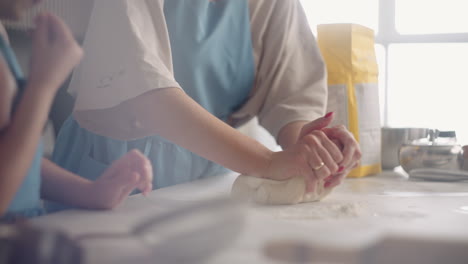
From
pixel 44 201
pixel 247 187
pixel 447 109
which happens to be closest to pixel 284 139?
pixel 247 187

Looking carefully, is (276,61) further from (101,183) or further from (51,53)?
(51,53)

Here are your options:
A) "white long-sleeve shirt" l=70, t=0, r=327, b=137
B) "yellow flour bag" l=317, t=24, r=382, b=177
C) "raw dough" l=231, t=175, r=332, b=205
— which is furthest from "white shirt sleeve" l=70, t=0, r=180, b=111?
"yellow flour bag" l=317, t=24, r=382, b=177

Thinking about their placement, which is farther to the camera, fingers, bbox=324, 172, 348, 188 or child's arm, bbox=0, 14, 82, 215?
fingers, bbox=324, 172, 348, 188

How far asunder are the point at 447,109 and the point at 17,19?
3.34ft

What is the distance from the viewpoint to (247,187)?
626 millimetres

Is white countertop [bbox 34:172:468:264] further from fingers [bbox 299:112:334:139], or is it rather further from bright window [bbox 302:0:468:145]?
bright window [bbox 302:0:468:145]

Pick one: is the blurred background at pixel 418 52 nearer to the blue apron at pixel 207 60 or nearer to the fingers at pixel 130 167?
the blue apron at pixel 207 60

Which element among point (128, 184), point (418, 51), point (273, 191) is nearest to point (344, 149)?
point (273, 191)

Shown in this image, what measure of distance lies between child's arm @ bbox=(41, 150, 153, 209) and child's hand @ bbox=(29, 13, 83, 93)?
54 mm

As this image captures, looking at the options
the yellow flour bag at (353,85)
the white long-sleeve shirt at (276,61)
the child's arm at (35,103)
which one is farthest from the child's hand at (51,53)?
the yellow flour bag at (353,85)

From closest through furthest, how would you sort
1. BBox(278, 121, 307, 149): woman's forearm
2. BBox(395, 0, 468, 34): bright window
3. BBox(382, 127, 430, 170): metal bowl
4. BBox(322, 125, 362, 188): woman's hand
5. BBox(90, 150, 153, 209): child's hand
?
1. BBox(90, 150, 153, 209): child's hand
2. BBox(322, 125, 362, 188): woman's hand
3. BBox(278, 121, 307, 149): woman's forearm
4. BBox(395, 0, 468, 34): bright window
5. BBox(382, 127, 430, 170): metal bowl

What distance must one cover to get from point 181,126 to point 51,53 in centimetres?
32

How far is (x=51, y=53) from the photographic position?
25cm

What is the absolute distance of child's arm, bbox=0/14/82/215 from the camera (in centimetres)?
24
